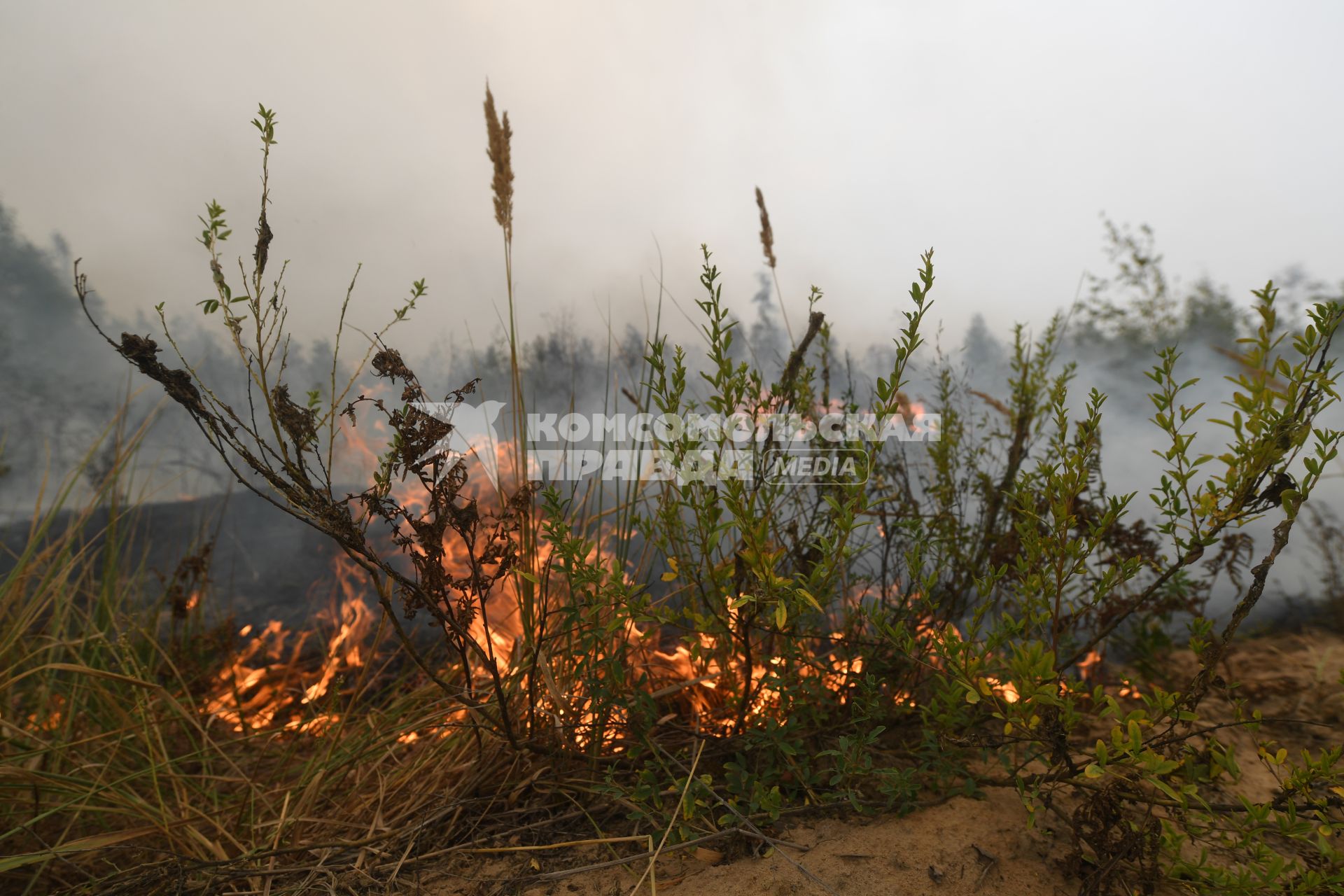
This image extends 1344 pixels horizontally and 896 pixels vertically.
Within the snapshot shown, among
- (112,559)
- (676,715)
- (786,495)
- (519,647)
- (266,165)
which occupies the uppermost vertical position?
(266,165)

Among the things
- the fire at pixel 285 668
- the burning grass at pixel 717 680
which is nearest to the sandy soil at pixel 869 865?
the burning grass at pixel 717 680

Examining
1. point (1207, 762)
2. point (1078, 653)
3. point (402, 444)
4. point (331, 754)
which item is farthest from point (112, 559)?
point (1207, 762)

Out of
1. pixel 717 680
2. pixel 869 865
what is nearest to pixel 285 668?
pixel 717 680

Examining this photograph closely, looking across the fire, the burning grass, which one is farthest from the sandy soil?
the fire

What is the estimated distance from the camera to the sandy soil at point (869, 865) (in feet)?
4.21

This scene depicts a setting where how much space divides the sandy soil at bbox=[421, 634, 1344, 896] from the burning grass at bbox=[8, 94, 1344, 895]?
0.15 feet

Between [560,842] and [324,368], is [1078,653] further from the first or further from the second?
[324,368]

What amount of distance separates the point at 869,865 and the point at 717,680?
605 millimetres

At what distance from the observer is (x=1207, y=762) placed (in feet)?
4.61

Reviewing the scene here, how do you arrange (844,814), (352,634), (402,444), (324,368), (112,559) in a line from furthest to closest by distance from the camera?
1. (324,368)
2. (352,634)
3. (112,559)
4. (844,814)
5. (402,444)

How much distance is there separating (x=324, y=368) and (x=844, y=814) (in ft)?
15.7

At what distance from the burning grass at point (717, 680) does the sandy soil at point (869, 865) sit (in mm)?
45

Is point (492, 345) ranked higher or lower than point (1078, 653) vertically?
higher

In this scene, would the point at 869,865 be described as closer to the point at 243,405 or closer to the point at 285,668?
the point at 285,668
